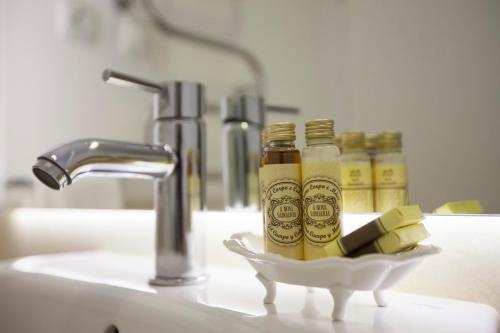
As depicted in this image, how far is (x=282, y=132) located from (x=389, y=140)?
0.16 meters

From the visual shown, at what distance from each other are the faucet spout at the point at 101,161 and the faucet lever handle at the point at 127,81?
0.07 m

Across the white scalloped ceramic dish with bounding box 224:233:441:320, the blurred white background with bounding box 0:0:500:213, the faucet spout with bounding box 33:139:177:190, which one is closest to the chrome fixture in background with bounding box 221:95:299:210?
the blurred white background with bounding box 0:0:500:213

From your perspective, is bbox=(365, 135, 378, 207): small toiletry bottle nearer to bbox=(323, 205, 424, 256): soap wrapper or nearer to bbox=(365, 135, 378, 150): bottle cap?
bbox=(365, 135, 378, 150): bottle cap

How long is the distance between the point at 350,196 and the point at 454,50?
0.21 meters

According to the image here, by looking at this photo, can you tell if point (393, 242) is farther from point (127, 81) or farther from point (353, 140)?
point (127, 81)

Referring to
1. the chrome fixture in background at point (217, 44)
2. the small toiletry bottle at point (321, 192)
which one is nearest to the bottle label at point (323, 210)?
the small toiletry bottle at point (321, 192)

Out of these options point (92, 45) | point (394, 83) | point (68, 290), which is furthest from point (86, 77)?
point (394, 83)

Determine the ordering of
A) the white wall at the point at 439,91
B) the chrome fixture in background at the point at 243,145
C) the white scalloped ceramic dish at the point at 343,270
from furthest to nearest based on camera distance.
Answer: the chrome fixture in background at the point at 243,145, the white wall at the point at 439,91, the white scalloped ceramic dish at the point at 343,270

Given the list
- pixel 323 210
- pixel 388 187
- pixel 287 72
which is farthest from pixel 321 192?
pixel 287 72

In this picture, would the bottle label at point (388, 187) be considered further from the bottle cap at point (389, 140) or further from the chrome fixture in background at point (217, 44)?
the chrome fixture in background at point (217, 44)

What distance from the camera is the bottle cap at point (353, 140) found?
0.46 metres

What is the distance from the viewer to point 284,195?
1.21ft

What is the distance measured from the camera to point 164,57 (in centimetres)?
87

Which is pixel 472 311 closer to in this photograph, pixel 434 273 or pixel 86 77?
pixel 434 273
